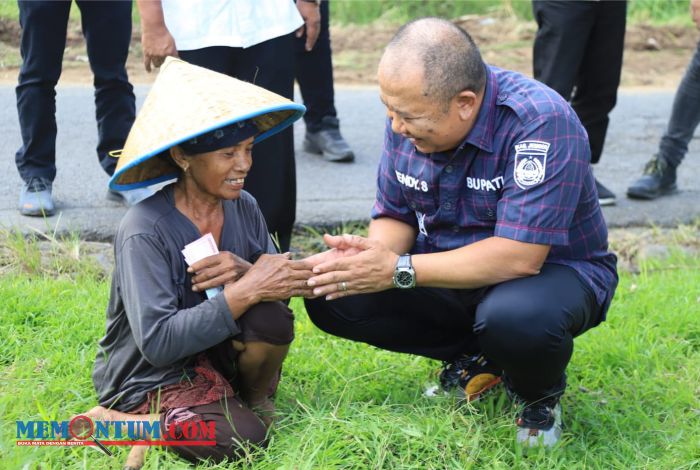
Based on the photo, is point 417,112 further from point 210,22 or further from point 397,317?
point 210,22

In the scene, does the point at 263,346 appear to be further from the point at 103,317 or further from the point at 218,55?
the point at 218,55

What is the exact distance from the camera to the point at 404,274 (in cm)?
315

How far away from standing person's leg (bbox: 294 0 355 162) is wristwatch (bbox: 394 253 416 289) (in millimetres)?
3153

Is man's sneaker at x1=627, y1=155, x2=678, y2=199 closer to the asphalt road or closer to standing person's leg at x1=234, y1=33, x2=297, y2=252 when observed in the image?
the asphalt road

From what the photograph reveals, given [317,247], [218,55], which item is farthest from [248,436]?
[317,247]

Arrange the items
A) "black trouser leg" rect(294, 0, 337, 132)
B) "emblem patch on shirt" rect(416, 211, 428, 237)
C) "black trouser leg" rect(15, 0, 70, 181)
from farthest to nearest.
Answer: "black trouser leg" rect(294, 0, 337, 132) < "black trouser leg" rect(15, 0, 70, 181) < "emblem patch on shirt" rect(416, 211, 428, 237)

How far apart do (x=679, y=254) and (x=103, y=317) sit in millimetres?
3071

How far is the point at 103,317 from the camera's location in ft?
12.7

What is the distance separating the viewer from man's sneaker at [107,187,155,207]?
200 inches

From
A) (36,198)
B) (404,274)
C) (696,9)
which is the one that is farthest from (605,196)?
(36,198)


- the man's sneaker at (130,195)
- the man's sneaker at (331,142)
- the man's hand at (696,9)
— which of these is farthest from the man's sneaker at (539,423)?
the man's sneaker at (331,142)

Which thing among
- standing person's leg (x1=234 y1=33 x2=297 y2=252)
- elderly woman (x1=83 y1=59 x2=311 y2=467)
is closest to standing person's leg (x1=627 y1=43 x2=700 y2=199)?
standing person's leg (x1=234 y1=33 x2=297 y2=252)

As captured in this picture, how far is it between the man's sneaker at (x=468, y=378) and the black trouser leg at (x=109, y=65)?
249 centimetres

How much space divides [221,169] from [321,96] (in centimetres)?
335
